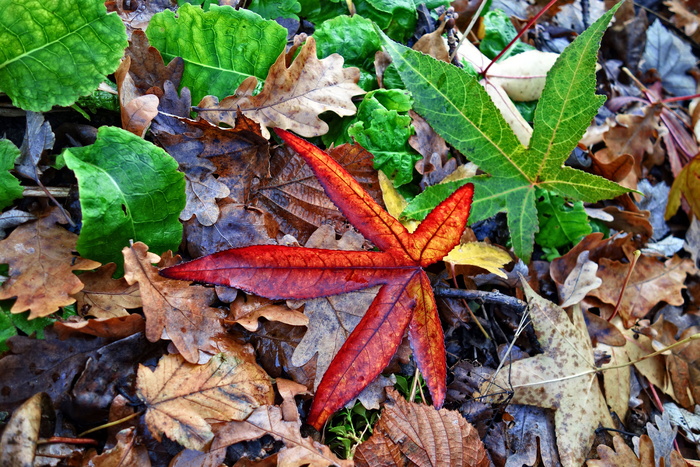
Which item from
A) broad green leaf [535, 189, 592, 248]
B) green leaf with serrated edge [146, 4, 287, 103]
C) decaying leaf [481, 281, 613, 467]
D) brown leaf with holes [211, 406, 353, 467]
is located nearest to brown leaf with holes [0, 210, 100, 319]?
brown leaf with holes [211, 406, 353, 467]

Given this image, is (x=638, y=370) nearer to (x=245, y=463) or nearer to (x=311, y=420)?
(x=311, y=420)

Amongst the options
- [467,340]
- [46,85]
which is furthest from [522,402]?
[46,85]

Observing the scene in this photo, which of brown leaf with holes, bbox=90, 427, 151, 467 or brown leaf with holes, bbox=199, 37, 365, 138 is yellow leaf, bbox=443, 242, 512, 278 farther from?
brown leaf with holes, bbox=90, 427, 151, 467

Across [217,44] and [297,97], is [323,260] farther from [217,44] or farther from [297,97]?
[217,44]

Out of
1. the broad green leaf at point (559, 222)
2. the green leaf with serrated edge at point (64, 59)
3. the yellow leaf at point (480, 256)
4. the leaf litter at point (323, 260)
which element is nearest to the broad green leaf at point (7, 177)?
the leaf litter at point (323, 260)

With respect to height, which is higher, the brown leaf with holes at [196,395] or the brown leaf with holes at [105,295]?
the brown leaf with holes at [105,295]

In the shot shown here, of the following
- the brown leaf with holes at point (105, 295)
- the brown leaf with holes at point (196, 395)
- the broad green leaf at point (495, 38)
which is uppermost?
the broad green leaf at point (495, 38)

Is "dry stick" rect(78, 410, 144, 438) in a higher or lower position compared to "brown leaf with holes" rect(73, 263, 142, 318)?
lower

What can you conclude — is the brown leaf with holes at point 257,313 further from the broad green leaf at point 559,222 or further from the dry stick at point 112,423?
the broad green leaf at point 559,222
